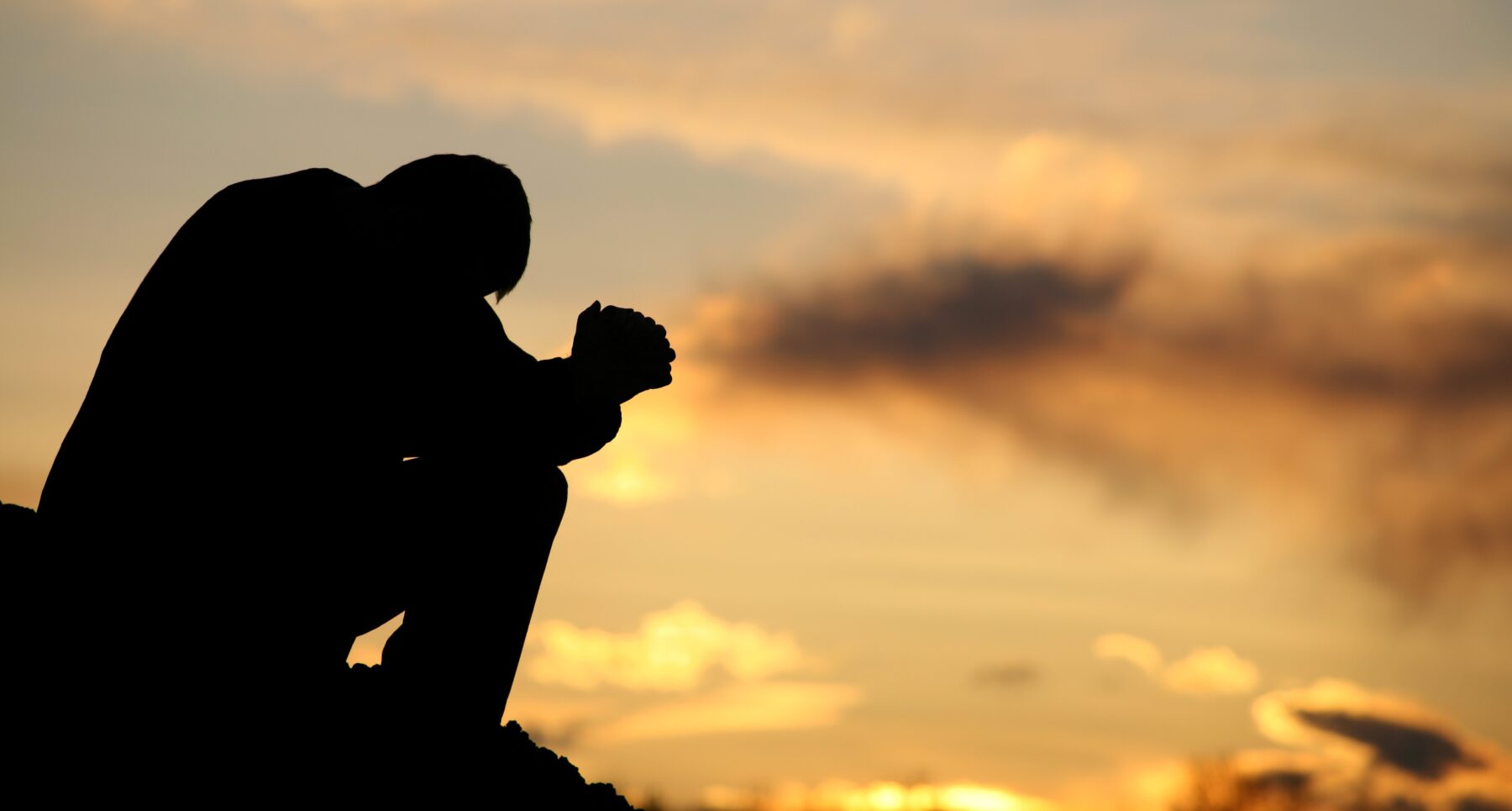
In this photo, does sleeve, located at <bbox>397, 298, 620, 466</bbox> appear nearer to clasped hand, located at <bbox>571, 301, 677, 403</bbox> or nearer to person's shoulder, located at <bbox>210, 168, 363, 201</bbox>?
clasped hand, located at <bbox>571, 301, 677, 403</bbox>

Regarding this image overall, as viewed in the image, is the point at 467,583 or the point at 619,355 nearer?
the point at 467,583

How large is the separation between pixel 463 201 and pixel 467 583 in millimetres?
1297

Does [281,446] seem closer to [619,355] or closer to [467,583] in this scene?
[467,583]

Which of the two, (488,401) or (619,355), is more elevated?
(619,355)

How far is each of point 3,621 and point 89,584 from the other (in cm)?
57

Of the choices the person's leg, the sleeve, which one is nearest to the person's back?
the sleeve

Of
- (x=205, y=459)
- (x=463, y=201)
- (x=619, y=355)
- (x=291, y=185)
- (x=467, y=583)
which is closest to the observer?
(x=205, y=459)

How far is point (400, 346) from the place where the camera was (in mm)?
4746

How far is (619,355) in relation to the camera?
5.42m

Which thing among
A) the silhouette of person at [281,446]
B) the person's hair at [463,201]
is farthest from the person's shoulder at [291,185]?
the person's hair at [463,201]

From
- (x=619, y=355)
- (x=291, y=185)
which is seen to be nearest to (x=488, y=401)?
(x=619, y=355)

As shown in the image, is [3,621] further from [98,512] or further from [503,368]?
[503,368]

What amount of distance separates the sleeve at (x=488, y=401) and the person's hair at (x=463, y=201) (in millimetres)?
194

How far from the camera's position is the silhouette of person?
4504 mm
